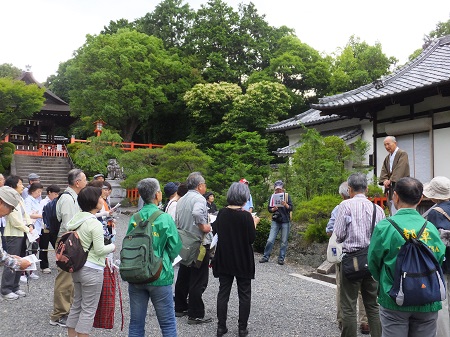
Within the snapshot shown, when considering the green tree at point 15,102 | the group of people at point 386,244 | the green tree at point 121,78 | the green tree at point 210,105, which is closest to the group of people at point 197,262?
the group of people at point 386,244

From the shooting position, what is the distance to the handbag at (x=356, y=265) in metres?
4.07

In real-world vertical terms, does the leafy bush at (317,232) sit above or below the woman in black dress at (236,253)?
below

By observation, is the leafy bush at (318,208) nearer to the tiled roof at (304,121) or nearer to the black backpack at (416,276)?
the black backpack at (416,276)

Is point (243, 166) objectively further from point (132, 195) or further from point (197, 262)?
point (132, 195)

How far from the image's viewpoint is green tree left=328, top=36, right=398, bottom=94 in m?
32.1

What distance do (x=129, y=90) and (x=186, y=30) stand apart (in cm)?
1001

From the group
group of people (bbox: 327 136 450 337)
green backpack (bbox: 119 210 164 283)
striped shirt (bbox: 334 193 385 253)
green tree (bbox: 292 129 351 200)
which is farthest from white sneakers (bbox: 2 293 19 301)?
green tree (bbox: 292 129 351 200)

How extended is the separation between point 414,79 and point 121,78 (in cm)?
2413

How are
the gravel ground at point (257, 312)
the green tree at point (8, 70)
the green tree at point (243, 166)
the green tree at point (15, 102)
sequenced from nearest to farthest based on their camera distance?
the gravel ground at point (257, 312), the green tree at point (243, 166), the green tree at point (15, 102), the green tree at point (8, 70)

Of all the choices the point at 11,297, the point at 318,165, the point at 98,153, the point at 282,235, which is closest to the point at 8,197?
the point at 11,297

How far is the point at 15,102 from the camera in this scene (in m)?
24.0

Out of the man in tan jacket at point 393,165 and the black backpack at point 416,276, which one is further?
the man in tan jacket at point 393,165

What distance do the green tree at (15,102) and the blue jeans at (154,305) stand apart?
888 inches

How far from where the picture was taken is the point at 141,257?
3.75 meters
